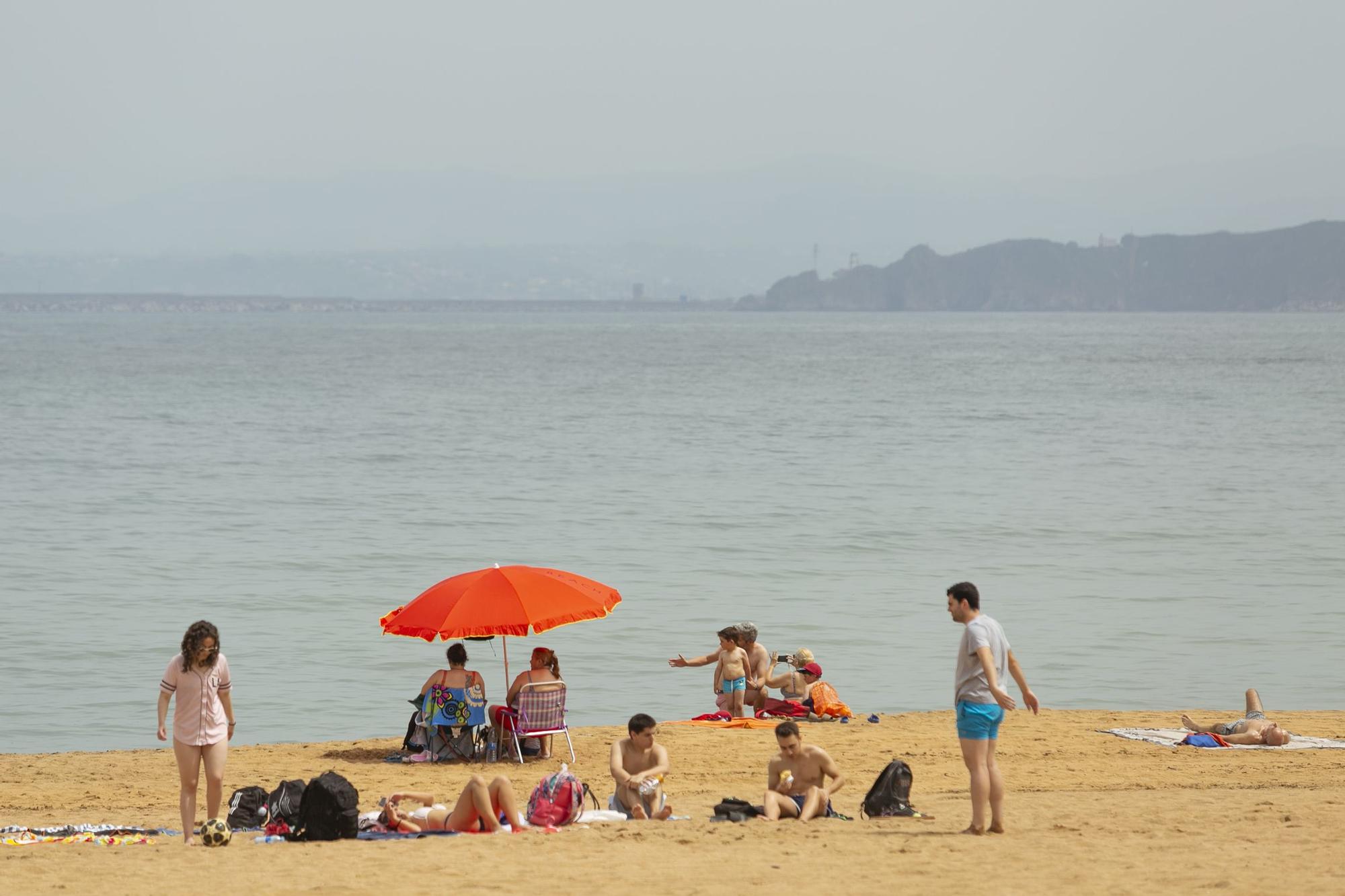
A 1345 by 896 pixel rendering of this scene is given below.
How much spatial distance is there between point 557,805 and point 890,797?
2.02m

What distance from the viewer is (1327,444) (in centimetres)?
4712

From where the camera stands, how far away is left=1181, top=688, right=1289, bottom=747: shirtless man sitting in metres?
12.8

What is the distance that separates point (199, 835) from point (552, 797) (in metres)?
2.03

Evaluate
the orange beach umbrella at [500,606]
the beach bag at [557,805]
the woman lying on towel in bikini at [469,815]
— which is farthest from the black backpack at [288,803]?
the orange beach umbrella at [500,606]

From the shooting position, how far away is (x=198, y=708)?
8953 millimetres

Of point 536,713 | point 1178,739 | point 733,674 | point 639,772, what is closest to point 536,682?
point 536,713

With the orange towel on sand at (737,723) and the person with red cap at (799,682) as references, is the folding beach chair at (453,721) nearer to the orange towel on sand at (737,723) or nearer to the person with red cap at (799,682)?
the orange towel on sand at (737,723)

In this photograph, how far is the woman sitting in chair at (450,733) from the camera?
12336 millimetres

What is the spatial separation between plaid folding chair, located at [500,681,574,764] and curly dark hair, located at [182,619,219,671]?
3622mm

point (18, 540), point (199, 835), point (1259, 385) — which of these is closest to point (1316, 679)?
point (199, 835)

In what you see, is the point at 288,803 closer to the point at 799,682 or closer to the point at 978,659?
the point at 978,659

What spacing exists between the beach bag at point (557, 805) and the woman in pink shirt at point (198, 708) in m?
1.82

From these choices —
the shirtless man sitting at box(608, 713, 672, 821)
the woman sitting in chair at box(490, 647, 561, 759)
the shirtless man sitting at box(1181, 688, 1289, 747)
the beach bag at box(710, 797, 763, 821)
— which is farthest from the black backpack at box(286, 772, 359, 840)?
the shirtless man sitting at box(1181, 688, 1289, 747)

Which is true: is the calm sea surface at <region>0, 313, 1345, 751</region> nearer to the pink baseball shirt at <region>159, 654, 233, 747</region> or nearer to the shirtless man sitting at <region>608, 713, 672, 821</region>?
the shirtless man sitting at <region>608, 713, 672, 821</region>
